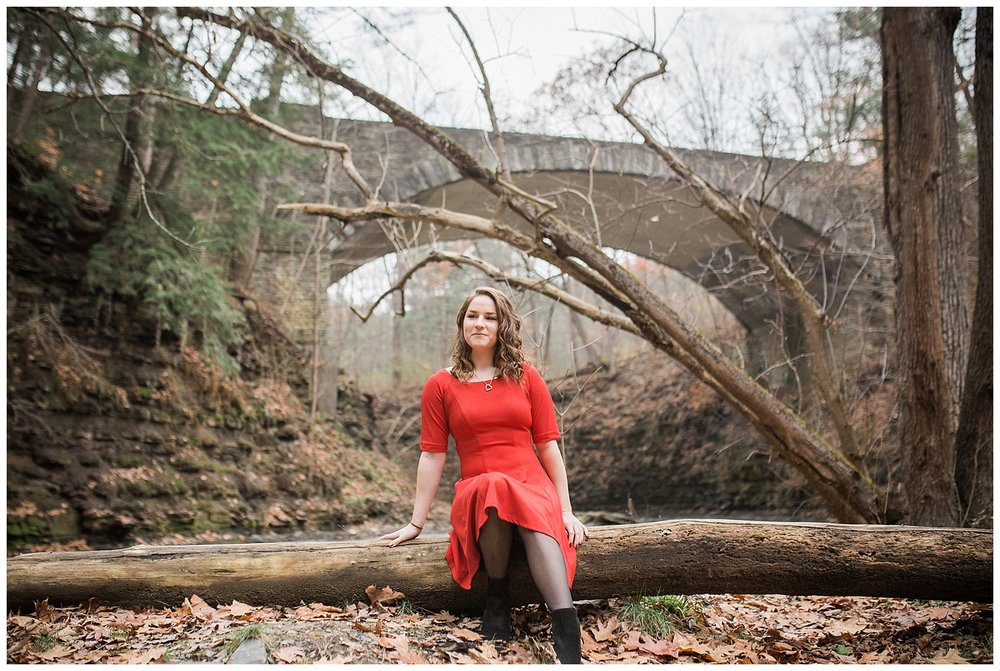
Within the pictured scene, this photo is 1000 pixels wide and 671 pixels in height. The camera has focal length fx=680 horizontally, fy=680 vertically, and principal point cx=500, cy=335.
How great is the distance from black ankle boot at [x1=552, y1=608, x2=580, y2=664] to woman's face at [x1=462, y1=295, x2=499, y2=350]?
4.20ft

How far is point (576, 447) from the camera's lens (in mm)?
15391

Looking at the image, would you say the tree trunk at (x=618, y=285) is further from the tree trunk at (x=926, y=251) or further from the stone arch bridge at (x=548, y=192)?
the stone arch bridge at (x=548, y=192)

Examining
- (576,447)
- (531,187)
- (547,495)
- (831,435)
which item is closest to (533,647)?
(547,495)

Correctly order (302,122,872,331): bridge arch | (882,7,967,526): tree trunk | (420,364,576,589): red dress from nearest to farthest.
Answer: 1. (420,364,576,589): red dress
2. (882,7,967,526): tree trunk
3. (302,122,872,331): bridge arch

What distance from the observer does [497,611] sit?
3164 mm

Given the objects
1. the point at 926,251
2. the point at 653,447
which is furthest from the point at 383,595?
the point at 653,447

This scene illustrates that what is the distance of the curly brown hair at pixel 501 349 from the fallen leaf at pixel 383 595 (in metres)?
1.13

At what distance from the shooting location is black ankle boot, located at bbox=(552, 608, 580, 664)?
2836mm

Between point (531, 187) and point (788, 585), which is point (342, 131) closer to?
point (531, 187)

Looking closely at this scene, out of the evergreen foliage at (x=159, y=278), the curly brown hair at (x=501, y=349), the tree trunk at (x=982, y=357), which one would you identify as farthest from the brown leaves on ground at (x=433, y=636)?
the evergreen foliage at (x=159, y=278)

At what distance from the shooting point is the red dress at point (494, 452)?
10.1 feet

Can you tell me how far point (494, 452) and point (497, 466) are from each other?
68 millimetres

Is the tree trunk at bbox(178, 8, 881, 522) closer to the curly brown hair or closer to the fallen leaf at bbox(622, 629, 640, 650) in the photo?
the curly brown hair

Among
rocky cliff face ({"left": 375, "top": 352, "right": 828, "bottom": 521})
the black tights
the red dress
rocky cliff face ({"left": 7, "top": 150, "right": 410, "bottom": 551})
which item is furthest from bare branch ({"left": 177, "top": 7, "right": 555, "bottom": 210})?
rocky cliff face ({"left": 375, "top": 352, "right": 828, "bottom": 521})
